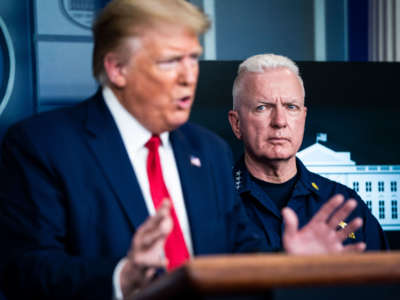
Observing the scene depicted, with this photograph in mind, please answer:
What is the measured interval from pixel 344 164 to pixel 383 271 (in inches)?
83.9

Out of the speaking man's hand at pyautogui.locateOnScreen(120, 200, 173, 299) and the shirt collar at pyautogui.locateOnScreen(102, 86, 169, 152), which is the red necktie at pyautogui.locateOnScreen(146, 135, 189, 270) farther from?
the speaking man's hand at pyautogui.locateOnScreen(120, 200, 173, 299)

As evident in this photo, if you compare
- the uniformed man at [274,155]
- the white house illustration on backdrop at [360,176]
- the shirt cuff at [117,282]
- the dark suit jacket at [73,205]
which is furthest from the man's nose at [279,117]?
the shirt cuff at [117,282]

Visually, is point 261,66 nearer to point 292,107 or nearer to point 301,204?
point 292,107

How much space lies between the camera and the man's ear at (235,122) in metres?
2.73

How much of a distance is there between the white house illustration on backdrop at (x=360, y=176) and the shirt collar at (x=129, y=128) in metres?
1.49

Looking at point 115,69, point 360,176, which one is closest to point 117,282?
point 115,69

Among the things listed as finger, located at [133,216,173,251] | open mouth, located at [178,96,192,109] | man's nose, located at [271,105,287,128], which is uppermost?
open mouth, located at [178,96,192,109]

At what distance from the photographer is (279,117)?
256 centimetres

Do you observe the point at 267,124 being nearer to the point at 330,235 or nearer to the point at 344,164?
the point at 344,164

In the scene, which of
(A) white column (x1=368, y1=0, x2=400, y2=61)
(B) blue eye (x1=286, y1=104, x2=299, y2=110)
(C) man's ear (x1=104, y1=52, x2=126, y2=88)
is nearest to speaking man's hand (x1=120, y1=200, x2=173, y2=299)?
(C) man's ear (x1=104, y1=52, x2=126, y2=88)

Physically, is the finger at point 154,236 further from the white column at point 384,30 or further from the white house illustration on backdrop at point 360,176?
the white column at point 384,30

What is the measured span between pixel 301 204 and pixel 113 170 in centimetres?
123

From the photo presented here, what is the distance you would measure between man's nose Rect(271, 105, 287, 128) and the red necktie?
98 centimetres

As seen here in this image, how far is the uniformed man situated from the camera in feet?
8.39
